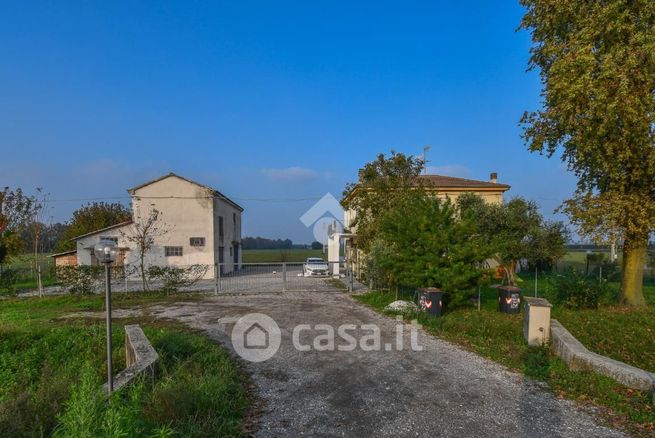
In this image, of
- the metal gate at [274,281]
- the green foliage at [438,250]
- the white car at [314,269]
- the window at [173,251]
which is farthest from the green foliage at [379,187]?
the window at [173,251]

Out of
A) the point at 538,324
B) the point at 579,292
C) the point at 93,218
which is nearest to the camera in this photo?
the point at 538,324

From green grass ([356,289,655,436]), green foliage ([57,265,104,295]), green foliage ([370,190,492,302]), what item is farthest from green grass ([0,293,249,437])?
green foliage ([370,190,492,302])

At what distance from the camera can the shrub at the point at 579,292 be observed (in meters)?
10.5

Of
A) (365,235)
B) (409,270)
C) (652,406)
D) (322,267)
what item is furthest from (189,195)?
(652,406)

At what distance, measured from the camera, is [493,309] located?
11383mm

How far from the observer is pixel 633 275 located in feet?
37.4

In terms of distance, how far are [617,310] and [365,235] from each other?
372 inches

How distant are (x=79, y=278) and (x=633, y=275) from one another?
2071 cm

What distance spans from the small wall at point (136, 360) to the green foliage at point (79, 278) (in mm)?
10194

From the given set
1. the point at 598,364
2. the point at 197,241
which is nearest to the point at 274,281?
the point at 197,241

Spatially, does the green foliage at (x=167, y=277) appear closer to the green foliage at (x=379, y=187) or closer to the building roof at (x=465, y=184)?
the green foliage at (x=379, y=187)

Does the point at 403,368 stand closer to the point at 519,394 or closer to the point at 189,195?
the point at 519,394

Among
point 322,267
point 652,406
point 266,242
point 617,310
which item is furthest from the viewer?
point 266,242

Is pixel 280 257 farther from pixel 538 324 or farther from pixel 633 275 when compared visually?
pixel 538 324
